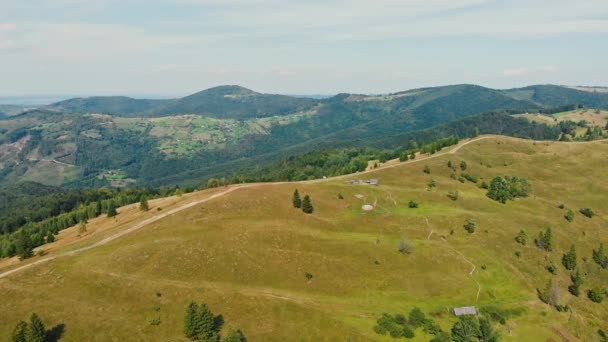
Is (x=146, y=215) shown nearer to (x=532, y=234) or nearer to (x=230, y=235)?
(x=230, y=235)

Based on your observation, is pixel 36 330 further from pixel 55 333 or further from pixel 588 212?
pixel 588 212

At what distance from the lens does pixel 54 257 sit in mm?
98688

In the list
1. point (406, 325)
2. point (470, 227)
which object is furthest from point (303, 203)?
point (470, 227)

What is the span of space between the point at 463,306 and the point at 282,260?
4890 centimetres

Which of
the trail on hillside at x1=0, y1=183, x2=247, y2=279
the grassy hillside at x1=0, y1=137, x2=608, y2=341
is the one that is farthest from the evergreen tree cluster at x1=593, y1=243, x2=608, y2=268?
the trail on hillside at x1=0, y1=183, x2=247, y2=279

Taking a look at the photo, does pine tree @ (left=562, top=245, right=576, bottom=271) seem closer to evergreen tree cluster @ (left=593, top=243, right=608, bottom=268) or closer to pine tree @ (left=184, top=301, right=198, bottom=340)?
evergreen tree cluster @ (left=593, top=243, right=608, bottom=268)

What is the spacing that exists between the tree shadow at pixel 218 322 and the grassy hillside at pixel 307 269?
229cm

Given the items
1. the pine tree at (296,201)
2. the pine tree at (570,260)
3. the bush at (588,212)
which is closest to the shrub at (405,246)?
the pine tree at (296,201)

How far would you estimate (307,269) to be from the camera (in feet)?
353

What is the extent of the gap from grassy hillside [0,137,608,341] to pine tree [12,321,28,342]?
6.10m

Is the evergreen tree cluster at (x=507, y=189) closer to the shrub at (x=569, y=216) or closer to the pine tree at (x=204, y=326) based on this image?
the shrub at (x=569, y=216)

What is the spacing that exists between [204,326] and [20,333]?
3163 cm

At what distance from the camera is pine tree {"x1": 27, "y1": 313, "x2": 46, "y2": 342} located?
70.2 metres

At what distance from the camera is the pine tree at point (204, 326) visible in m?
76.9
